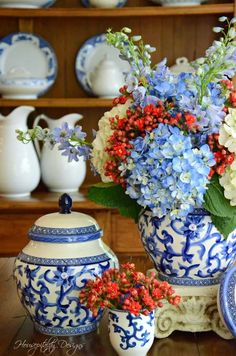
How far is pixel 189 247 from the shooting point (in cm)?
108

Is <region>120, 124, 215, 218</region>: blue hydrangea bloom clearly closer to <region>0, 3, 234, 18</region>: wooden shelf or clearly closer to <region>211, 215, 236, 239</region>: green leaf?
<region>211, 215, 236, 239</region>: green leaf

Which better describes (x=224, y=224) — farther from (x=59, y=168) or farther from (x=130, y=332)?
(x=59, y=168)

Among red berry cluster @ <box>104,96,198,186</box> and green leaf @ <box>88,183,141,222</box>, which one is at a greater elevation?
red berry cluster @ <box>104,96,198,186</box>

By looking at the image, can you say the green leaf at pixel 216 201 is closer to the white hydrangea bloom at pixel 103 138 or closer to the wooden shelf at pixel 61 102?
the white hydrangea bloom at pixel 103 138

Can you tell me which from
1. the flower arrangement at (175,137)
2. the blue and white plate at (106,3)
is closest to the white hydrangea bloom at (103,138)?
the flower arrangement at (175,137)

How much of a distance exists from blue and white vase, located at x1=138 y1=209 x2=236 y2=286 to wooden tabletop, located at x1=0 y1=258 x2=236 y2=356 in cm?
10

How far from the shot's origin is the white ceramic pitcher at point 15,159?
8.75ft

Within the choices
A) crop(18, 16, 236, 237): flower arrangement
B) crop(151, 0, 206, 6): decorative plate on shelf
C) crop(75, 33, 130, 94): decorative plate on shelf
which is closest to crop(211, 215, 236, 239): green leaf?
crop(18, 16, 236, 237): flower arrangement

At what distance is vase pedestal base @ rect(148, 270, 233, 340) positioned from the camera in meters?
1.10

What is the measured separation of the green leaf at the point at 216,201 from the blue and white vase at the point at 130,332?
0.19 metres

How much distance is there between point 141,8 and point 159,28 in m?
0.27

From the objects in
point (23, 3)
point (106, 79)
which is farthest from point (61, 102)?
point (23, 3)

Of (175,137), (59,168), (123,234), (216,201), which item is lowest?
(123,234)

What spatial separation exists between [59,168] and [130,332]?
6.01ft
